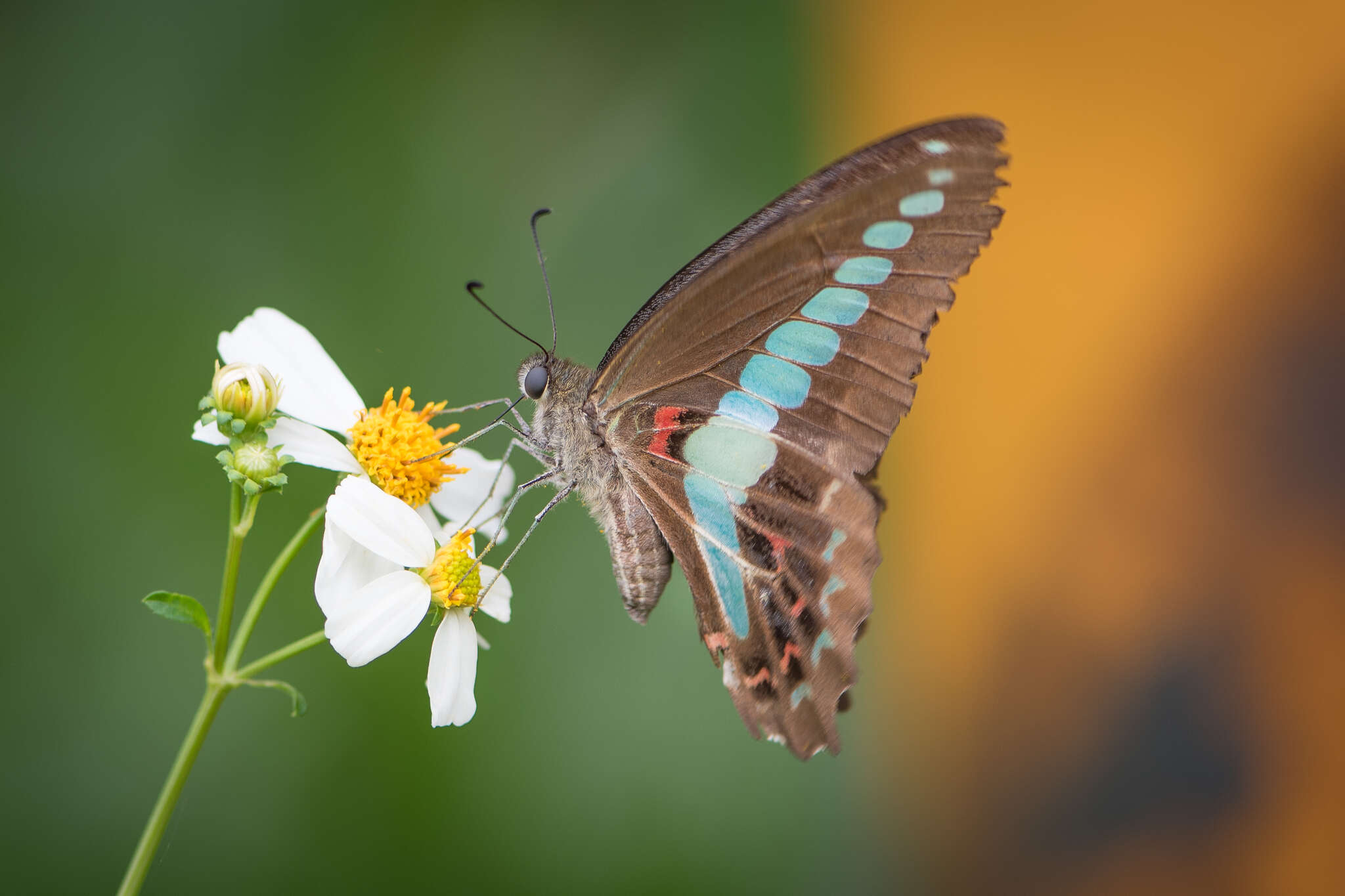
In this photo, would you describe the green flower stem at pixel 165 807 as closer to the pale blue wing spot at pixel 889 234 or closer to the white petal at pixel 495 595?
the white petal at pixel 495 595

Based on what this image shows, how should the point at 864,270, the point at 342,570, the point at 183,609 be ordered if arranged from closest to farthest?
the point at 183,609, the point at 342,570, the point at 864,270

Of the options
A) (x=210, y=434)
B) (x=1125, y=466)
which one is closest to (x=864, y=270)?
(x=210, y=434)

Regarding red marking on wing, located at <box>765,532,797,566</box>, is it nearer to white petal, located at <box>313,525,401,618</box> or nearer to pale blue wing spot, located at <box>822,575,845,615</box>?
pale blue wing spot, located at <box>822,575,845,615</box>

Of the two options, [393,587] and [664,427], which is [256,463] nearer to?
[393,587]

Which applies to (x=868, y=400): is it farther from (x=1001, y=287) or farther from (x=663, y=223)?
(x=1001, y=287)

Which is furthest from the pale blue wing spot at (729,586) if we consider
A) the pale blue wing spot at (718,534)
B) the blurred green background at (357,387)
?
the blurred green background at (357,387)

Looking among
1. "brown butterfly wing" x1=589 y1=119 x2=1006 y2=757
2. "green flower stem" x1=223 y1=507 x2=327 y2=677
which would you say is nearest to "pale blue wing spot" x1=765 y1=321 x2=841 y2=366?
"brown butterfly wing" x1=589 y1=119 x2=1006 y2=757
